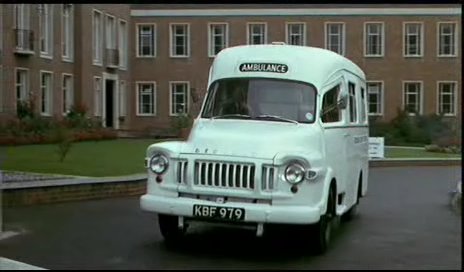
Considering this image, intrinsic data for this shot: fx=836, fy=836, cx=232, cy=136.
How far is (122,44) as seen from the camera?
50500 millimetres

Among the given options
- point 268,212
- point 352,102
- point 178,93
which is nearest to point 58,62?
point 178,93

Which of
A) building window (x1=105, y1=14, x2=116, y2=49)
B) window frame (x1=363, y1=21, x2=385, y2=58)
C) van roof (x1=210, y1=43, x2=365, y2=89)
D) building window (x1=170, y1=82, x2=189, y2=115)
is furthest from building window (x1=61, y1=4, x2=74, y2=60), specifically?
van roof (x1=210, y1=43, x2=365, y2=89)

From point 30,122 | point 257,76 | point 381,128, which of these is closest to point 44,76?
point 30,122

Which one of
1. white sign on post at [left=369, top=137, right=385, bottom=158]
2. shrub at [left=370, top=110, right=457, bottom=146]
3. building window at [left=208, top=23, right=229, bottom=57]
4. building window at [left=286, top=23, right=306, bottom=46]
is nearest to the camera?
white sign on post at [left=369, top=137, right=385, bottom=158]

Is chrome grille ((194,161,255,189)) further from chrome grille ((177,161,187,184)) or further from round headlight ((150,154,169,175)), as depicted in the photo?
round headlight ((150,154,169,175))

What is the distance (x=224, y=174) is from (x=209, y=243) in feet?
4.81

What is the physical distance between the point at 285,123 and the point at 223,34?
42.3m

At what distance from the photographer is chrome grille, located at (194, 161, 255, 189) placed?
953cm

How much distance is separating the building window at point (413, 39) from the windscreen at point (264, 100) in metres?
43.2

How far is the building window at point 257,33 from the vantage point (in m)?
52.2

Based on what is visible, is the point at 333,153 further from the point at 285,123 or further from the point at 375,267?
the point at 375,267

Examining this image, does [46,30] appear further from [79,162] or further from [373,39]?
[373,39]

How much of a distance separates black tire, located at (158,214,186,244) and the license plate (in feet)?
2.87

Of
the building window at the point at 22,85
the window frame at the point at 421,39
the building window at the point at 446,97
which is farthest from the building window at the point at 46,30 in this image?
the building window at the point at 446,97
